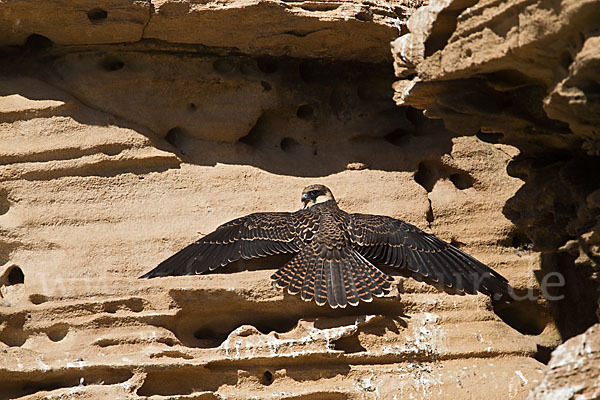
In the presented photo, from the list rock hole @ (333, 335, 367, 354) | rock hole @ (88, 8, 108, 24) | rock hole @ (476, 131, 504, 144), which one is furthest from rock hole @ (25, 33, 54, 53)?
rock hole @ (476, 131, 504, 144)

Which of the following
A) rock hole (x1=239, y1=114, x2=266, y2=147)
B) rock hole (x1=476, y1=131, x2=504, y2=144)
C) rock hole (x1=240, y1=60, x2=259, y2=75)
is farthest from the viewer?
rock hole (x1=239, y1=114, x2=266, y2=147)

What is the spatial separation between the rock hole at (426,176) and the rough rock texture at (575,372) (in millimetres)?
2566

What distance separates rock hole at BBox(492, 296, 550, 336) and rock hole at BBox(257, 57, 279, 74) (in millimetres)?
2022

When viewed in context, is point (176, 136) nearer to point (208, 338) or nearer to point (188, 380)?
point (208, 338)

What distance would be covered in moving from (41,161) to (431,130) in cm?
243

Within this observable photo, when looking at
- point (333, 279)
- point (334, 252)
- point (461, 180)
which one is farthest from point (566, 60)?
point (461, 180)

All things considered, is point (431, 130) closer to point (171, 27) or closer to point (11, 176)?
point (171, 27)

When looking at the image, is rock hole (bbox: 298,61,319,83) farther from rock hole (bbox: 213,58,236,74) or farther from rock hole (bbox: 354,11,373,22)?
rock hole (bbox: 354,11,373,22)

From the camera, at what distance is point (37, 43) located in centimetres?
575

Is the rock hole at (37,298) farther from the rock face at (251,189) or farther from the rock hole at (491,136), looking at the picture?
the rock hole at (491,136)

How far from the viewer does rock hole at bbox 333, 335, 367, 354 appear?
4.91 m

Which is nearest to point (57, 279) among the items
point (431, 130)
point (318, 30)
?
point (318, 30)

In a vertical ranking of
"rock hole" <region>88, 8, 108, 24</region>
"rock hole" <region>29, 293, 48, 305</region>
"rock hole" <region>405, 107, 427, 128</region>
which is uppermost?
"rock hole" <region>88, 8, 108, 24</region>

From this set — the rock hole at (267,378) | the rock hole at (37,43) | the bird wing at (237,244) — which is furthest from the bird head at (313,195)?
the rock hole at (37,43)
